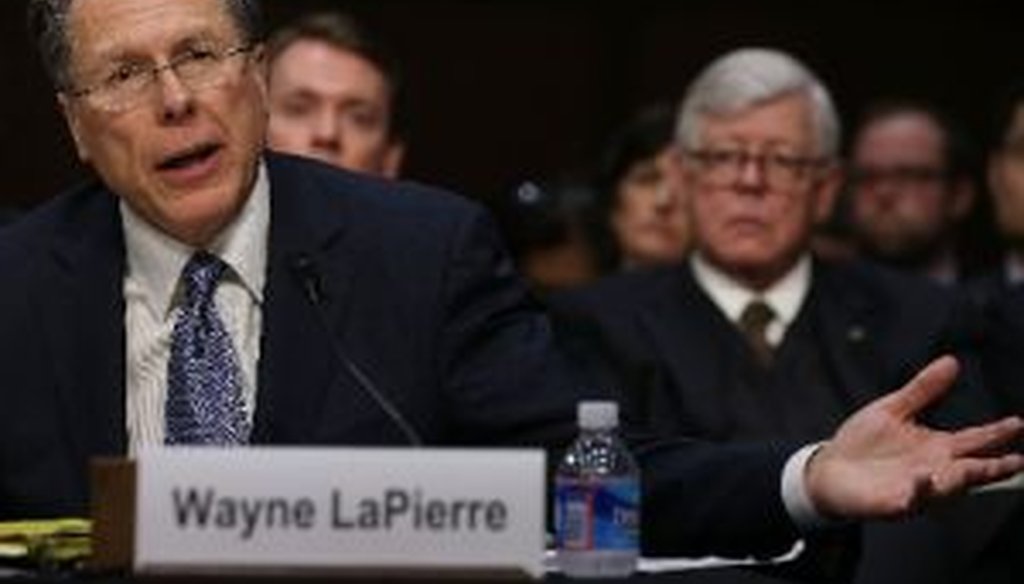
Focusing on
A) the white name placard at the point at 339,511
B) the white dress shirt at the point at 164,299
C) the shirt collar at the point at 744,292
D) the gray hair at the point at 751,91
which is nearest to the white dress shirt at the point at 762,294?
the shirt collar at the point at 744,292

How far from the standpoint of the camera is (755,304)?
15.9 feet

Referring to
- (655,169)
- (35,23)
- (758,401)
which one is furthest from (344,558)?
(655,169)

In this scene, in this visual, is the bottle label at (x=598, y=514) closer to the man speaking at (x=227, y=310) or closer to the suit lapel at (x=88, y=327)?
the man speaking at (x=227, y=310)

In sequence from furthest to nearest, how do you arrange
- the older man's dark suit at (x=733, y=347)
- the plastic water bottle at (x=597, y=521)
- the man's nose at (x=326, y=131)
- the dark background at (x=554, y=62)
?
the dark background at (x=554, y=62)
the man's nose at (x=326, y=131)
the older man's dark suit at (x=733, y=347)
the plastic water bottle at (x=597, y=521)

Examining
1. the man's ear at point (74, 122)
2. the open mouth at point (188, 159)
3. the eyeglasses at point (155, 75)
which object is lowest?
the open mouth at point (188, 159)

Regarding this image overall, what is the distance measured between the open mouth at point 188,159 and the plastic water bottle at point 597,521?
687 millimetres

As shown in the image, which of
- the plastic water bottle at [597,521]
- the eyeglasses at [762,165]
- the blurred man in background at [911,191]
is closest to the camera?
the plastic water bottle at [597,521]

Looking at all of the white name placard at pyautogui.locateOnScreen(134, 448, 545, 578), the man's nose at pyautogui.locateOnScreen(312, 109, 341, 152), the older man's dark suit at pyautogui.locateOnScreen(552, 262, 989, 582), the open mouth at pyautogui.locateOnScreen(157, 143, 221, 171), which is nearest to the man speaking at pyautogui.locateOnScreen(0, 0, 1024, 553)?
the open mouth at pyautogui.locateOnScreen(157, 143, 221, 171)

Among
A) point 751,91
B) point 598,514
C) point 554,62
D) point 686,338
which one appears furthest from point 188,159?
point 554,62

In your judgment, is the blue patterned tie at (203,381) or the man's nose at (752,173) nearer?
the blue patterned tie at (203,381)

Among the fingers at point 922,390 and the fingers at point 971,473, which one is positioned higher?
the fingers at point 922,390

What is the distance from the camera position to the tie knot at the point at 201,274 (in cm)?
314

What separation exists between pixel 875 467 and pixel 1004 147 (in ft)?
10.4

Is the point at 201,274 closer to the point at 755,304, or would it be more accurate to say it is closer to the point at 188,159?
the point at 188,159
